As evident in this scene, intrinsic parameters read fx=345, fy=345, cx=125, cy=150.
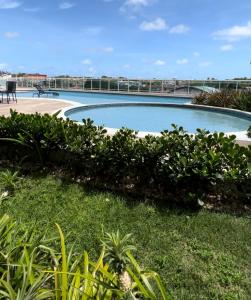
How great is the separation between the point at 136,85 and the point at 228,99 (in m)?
10.4

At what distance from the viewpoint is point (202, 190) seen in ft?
13.0

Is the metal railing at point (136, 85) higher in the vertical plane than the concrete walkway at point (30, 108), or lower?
higher

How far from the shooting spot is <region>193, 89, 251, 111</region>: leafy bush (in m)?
13.8

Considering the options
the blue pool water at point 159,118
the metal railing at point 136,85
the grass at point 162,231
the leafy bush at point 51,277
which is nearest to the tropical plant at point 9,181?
the grass at point 162,231

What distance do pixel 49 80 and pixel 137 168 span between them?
85.4 ft

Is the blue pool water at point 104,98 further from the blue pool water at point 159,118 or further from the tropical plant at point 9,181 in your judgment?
the tropical plant at point 9,181

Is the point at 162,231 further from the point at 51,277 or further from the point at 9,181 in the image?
the point at 9,181

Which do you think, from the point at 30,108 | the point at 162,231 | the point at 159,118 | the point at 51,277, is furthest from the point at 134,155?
the point at 159,118

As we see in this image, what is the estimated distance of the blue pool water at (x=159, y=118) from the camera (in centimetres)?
1236

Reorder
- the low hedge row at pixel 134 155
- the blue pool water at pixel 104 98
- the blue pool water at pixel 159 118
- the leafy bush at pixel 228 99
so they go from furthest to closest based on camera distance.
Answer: the blue pool water at pixel 104 98
the leafy bush at pixel 228 99
the blue pool water at pixel 159 118
the low hedge row at pixel 134 155

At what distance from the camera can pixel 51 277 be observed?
2.33m

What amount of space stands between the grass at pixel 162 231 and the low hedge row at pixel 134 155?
1.11 feet

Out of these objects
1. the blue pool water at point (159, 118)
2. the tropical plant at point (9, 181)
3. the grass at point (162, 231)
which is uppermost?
the tropical plant at point (9, 181)

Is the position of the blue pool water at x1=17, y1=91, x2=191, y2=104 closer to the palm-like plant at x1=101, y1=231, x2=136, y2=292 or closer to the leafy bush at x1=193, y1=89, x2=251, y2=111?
the leafy bush at x1=193, y1=89, x2=251, y2=111
